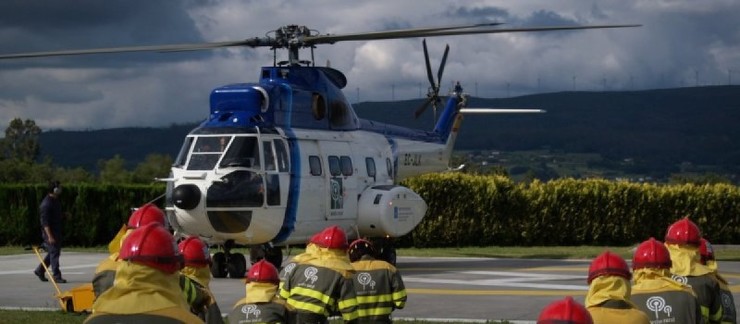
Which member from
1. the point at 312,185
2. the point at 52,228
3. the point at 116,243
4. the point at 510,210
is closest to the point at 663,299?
the point at 116,243

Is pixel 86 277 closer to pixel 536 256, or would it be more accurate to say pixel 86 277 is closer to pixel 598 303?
pixel 536 256

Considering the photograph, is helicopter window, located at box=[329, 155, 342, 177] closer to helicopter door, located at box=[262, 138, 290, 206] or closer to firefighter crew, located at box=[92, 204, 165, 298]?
helicopter door, located at box=[262, 138, 290, 206]

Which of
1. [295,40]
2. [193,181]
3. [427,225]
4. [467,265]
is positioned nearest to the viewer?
[193,181]

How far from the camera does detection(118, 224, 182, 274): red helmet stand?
5.41 m

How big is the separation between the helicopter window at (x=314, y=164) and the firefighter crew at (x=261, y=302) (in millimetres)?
12966

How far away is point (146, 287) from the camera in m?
5.33

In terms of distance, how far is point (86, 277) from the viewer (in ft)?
72.9

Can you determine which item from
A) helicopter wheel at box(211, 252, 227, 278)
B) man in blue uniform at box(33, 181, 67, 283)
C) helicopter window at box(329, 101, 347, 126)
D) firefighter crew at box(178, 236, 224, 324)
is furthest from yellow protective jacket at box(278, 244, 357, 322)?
helicopter window at box(329, 101, 347, 126)

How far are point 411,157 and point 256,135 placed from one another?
6436 millimetres

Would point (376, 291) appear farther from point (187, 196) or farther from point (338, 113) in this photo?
point (338, 113)

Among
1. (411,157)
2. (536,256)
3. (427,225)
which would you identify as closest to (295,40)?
(411,157)

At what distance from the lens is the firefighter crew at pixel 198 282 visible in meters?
7.89

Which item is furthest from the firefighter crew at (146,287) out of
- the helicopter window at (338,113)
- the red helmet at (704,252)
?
the helicopter window at (338,113)

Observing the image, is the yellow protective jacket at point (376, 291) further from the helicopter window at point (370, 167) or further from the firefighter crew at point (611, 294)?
the helicopter window at point (370, 167)
